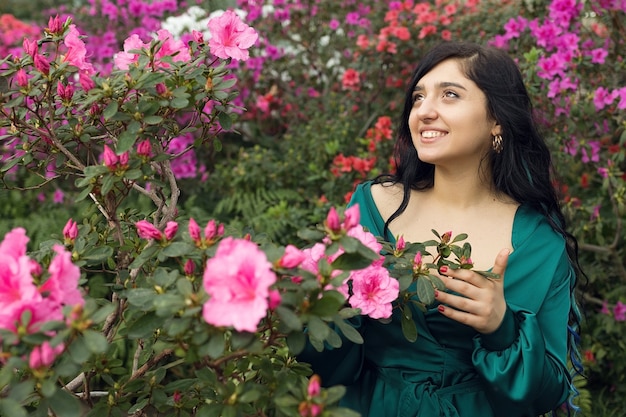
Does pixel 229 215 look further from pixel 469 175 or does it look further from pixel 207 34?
pixel 469 175

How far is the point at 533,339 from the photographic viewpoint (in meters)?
1.74

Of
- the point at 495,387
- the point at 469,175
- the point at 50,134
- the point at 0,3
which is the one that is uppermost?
the point at 50,134

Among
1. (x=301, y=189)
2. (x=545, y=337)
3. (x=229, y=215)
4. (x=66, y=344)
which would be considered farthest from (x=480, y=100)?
(x=229, y=215)

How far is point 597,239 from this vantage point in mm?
3090

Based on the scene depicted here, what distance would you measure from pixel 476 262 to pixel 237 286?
1.03 meters

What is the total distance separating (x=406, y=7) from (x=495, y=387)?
2.67 m

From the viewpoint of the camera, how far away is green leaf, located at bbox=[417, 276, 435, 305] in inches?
55.3

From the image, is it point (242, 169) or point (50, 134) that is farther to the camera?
point (242, 169)

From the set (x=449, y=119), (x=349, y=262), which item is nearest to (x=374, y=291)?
(x=349, y=262)

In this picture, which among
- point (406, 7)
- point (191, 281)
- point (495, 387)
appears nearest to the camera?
point (191, 281)

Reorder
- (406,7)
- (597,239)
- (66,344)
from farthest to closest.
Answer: (406,7) < (597,239) < (66,344)

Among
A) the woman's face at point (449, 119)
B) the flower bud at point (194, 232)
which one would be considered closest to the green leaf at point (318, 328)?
the flower bud at point (194, 232)

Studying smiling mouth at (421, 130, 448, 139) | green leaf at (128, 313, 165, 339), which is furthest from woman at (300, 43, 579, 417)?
green leaf at (128, 313, 165, 339)

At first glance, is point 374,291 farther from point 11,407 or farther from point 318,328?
point 11,407
